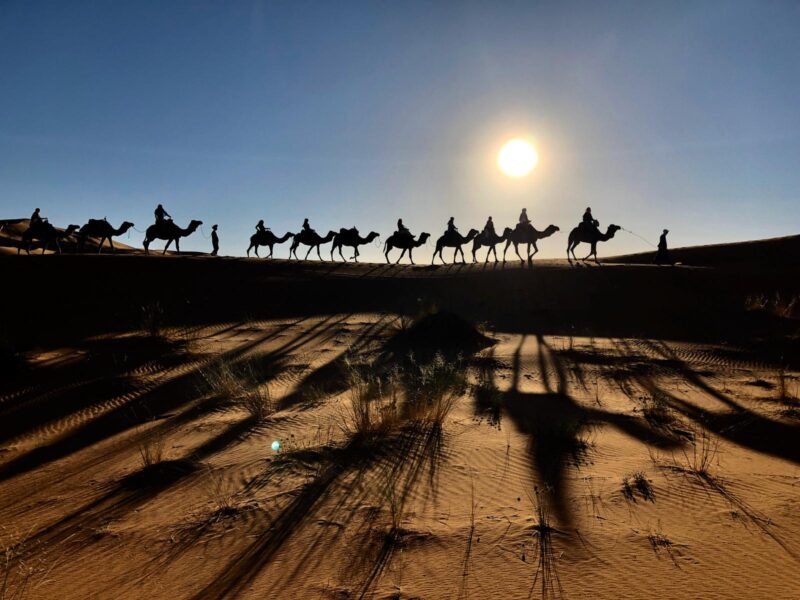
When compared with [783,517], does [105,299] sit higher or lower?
higher

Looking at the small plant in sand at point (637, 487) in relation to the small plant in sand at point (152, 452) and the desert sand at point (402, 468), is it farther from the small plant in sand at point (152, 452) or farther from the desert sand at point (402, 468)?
the small plant in sand at point (152, 452)

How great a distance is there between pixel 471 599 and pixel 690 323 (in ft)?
52.7

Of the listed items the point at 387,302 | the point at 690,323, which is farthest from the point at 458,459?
the point at 387,302

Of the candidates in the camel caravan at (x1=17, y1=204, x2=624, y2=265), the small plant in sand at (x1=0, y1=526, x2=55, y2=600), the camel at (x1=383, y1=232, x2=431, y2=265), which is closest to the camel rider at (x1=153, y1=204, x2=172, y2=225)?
the camel caravan at (x1=17, y1=204, x2=624, y2=265)

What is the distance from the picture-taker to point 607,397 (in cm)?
730

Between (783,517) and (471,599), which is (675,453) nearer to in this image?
(783,517)

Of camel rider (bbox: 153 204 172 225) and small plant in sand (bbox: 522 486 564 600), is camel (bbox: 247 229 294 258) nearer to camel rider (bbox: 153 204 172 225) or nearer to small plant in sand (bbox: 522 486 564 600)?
camel rider (bbox: 153 204 172 225)

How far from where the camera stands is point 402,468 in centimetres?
436

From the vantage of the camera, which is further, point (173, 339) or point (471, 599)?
point (173, 339)

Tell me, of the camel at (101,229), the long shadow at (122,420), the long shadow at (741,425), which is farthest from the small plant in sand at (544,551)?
the camel at (101,229)

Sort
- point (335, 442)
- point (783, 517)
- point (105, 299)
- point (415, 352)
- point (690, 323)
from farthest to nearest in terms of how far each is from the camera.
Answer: point (105, 299) < point (690, 323) < point (415, 352) < point (335, 442) < point (783, 517)

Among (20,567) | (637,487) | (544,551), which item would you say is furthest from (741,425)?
(20,567)

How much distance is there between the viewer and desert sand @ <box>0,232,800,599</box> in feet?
9.23

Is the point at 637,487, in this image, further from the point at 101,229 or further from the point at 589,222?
the point at 101,229
